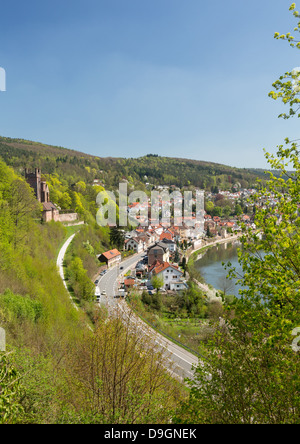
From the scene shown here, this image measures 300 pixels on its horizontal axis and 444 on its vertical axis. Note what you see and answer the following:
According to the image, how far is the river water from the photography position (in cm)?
2238

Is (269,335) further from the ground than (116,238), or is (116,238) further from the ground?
(269,335)

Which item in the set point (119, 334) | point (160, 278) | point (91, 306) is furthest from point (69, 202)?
point (119, 334)

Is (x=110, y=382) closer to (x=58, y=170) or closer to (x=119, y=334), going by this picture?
(x=119, y=334)

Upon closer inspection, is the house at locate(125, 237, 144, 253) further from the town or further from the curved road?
the curved road

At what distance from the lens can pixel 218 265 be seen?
31375 mm

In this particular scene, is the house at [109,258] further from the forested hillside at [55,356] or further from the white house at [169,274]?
the forested hillside at [55,356]

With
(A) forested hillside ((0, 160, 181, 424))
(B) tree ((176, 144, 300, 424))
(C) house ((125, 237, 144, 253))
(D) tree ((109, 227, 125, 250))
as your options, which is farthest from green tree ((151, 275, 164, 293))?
(B) tree ((176, 144, 300, 424))

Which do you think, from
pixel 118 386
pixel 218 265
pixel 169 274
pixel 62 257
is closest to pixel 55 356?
pixel 118 386

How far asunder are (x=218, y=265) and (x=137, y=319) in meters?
26.7

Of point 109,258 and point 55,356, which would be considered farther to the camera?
point 109,258

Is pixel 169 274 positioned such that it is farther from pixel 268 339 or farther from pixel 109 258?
pixel 268 339

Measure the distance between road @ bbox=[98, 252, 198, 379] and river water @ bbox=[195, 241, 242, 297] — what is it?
6.75 meters

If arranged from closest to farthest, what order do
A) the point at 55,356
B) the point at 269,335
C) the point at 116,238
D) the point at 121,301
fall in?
the point at 269,335
the point at 121,301
the point at 55,356
the point at 116,238
